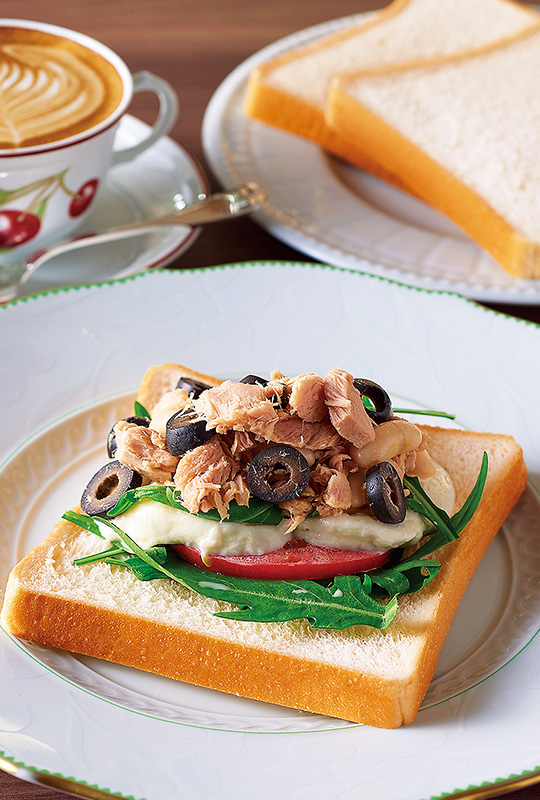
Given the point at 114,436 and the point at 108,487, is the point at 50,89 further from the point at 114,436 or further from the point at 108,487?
the point at 108,487

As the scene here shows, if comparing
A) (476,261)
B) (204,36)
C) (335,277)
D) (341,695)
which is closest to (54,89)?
(335,277)

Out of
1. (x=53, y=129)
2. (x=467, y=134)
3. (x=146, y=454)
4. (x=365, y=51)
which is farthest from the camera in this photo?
(x=365, y=51)

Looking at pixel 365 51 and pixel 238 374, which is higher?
pixel 365 51

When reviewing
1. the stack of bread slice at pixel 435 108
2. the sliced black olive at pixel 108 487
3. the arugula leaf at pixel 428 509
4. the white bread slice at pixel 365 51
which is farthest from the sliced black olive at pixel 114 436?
the white bread slice at pixel 365 51

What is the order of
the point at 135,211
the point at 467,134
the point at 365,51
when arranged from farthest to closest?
the point at 365,51 < the point at 467,134 < the point at 135,211

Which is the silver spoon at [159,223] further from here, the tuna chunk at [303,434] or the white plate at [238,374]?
the tuna chunk at [303,434]

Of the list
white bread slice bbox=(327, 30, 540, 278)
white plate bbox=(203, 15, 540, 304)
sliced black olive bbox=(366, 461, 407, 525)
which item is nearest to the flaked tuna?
sliced black olive bbox=(366, 461, 407, 525)

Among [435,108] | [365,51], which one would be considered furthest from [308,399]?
[365,51]

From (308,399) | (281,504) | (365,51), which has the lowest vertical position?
(281,504)
